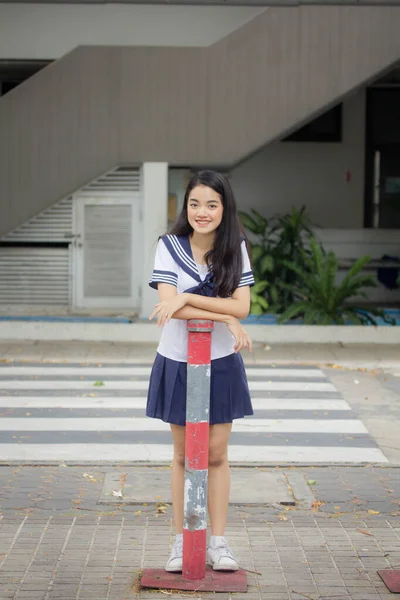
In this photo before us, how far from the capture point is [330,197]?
64.1 ft

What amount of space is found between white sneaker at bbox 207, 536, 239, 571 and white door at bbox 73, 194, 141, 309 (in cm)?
1101

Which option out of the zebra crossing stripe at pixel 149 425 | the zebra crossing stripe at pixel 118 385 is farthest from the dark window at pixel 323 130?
the zebra crossing stripe at pixel 149 425

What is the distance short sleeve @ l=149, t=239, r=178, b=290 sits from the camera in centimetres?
505

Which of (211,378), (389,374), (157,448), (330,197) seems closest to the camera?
(211,378)

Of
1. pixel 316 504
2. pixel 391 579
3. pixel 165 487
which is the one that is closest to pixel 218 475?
pixel 391 579

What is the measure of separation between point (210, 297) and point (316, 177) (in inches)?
585

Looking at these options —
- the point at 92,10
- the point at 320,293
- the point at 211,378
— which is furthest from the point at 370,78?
the point at 211,378

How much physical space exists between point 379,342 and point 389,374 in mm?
2183

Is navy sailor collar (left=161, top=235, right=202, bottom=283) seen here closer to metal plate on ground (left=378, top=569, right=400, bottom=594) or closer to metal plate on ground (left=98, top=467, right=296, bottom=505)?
metal plate on ground (left=378, top=569, right=400, bottom=594)

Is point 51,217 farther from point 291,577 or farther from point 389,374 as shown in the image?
point 291,577

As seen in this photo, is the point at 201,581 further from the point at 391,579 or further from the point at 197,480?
the point at 391,579

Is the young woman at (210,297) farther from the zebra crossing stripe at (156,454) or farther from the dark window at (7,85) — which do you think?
the dark window at (7,85)

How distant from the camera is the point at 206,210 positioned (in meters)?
5.09

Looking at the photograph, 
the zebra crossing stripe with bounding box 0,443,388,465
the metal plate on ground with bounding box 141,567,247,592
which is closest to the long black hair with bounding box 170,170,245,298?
the metal plate on ground with bounding box 141,567,247,592
